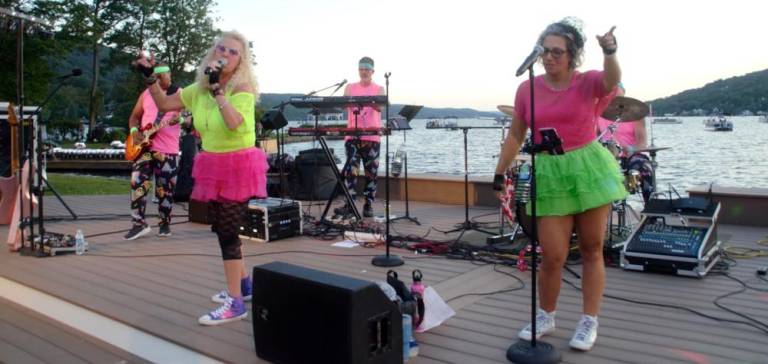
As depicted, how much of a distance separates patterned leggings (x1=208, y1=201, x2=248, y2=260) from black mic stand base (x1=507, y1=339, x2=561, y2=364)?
1.54m

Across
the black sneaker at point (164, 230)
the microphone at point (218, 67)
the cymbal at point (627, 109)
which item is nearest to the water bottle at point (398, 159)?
the black sneaker at point (164, 230)

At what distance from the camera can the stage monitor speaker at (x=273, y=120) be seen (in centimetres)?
621

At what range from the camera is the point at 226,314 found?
3.38 m

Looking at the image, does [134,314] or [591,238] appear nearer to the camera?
[591,238]

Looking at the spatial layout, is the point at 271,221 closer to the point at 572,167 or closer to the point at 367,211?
the point at 367,211

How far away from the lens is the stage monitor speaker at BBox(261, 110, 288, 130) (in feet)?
20.4

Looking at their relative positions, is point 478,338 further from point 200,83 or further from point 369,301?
point 200,83

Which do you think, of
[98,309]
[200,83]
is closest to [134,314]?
[98,309]

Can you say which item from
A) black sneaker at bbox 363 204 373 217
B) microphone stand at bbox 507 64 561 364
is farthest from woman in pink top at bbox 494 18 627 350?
black sneaker at bbox 363 204 373 217

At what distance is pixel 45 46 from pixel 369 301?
26246 millimetres

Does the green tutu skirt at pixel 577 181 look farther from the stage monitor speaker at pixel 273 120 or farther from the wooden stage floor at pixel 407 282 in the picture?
the stage monitor speaker at pixel 273 120

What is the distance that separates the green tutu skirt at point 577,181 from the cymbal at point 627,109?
1.74 m

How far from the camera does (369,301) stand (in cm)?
247

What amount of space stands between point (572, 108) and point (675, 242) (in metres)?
2.18
